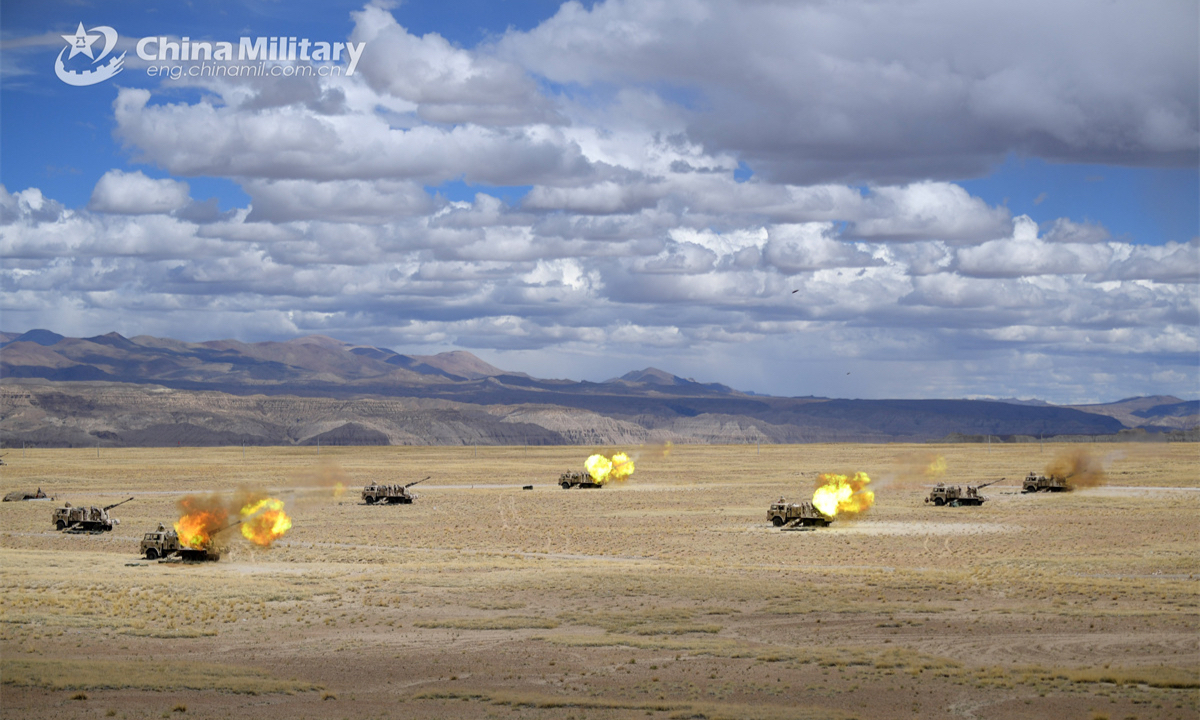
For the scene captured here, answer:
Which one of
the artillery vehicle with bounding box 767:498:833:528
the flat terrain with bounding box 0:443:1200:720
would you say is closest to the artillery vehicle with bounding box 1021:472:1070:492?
the flat terrain with bounding box 0:443:1200:720

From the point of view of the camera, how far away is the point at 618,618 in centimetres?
3347

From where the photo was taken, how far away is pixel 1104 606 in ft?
114

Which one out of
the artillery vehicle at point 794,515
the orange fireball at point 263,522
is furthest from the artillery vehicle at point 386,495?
the artillery vehicle at point 794,515

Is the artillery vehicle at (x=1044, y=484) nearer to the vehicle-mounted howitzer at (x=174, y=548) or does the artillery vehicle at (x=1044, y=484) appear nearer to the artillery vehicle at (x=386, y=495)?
the artillery vehicle at (x=386, y=495)

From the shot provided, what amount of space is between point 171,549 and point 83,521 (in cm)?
1478

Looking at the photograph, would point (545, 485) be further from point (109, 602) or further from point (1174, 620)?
point (1174, 620)

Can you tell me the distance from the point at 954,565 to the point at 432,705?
91.2 feet

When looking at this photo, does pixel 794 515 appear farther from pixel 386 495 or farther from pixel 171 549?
pixel 171 549

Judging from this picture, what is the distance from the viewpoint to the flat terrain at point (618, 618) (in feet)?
80.8

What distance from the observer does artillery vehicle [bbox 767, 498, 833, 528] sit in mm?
60031

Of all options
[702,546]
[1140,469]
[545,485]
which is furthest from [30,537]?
[1140,469]

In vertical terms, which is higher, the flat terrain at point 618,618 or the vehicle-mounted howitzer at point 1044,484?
the vehicle-mounted howitzer at point 1044,484

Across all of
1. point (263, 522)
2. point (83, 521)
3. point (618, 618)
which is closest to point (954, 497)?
point (263, 522)

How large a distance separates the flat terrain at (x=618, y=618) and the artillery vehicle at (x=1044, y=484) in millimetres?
15427
